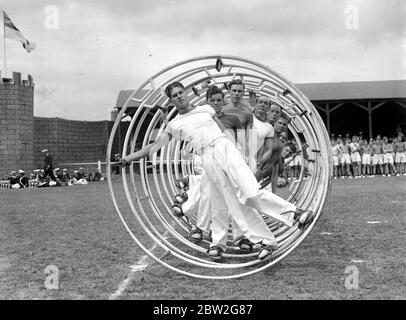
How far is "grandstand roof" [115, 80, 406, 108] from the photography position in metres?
29.4

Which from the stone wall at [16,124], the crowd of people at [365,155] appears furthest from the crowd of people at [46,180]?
the crowd of people at [365,155]

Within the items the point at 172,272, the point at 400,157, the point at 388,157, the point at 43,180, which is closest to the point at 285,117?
the point at 172,272

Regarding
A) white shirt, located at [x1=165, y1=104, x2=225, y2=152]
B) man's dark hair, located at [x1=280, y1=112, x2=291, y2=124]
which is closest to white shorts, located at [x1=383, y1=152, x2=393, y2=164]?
man's dark hair, located at [x1=280, y1=112, x2=291, y2=124]

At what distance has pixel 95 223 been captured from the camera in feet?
31.4

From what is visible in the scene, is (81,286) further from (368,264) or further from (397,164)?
(397,164)

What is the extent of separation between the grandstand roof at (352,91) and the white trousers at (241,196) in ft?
74.9

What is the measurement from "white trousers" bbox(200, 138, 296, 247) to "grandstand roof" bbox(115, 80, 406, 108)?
899 inches

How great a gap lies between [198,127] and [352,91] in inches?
1039

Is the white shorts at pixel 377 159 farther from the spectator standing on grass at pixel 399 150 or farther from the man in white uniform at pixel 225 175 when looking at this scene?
the man in white uniform at pixel 225 175

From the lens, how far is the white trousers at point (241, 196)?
17.8ft

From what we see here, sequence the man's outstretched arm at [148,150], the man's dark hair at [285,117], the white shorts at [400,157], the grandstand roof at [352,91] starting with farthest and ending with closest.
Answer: the grandstand roof at [352,91], the white shorts at [400,157], the man's dark hair at [285,117], the man's outstretched arm at [148,150]

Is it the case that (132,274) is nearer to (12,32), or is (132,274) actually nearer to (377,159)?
(377,159)

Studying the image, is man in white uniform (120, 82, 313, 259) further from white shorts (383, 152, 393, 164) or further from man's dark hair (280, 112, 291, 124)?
white shorts (383, 152, 393, 164)
